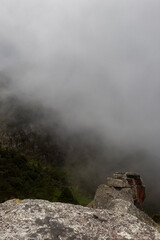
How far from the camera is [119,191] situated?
112 feet

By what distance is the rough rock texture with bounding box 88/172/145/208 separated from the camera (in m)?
31.2

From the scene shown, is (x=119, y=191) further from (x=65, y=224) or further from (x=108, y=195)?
(x=65, y=224)

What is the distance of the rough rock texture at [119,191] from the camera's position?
102 feet

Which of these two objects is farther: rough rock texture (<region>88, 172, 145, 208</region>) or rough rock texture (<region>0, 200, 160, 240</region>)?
rough rock texture (<region>88, 172, 145, 208</region>)

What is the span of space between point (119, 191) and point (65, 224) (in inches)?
1118

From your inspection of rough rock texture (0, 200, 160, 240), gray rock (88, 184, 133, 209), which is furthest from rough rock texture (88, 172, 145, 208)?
rough rock texture (0, 200, 160, 240)

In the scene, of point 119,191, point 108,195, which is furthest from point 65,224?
point 119,191

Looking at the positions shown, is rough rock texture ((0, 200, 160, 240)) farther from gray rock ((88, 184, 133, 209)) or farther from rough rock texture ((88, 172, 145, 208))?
gray rock ((88, 184, 133, 209))

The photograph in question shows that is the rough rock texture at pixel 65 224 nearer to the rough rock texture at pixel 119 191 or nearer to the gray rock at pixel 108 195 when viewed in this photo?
the rough rock texture at pixel 119 191

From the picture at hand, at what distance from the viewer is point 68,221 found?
8148 millimetres

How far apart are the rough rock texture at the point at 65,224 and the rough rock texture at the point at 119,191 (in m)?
19.5

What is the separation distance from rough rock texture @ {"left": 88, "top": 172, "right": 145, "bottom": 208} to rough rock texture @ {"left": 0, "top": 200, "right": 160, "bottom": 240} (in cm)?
1951

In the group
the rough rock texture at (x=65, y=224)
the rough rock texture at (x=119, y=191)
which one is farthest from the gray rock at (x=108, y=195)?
the rough rock texture at (x=65, y=224)

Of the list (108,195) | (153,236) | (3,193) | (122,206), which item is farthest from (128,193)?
(3,193)
